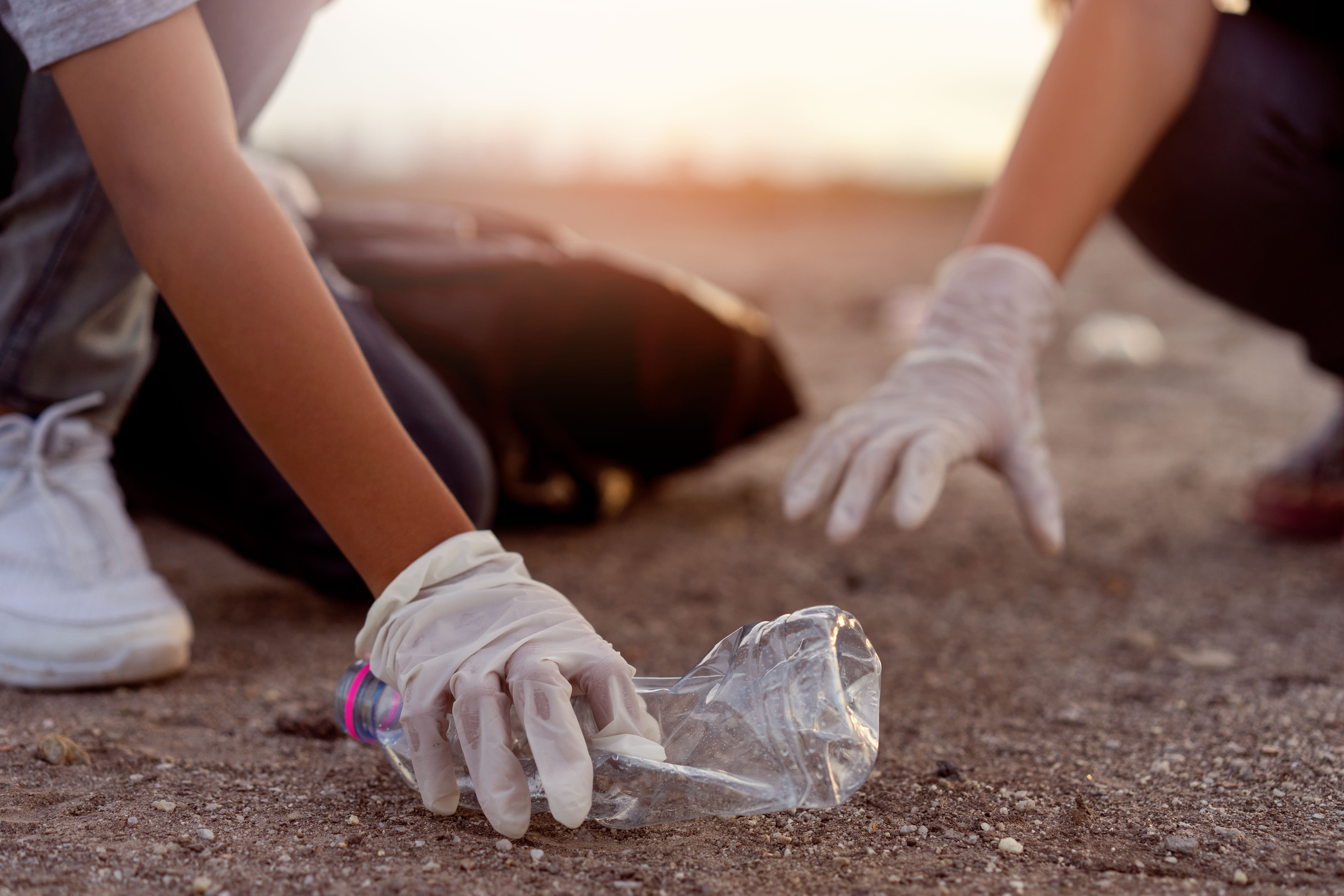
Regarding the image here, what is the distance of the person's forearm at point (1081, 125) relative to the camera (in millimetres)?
1369

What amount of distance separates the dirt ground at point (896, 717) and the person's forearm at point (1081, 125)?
55cm

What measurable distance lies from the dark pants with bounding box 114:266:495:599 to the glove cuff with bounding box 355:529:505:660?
1.91 feet

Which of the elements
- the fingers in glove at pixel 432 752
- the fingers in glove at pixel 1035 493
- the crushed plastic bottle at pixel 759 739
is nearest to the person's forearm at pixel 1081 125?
the fingers in glove at pixel 1035 493

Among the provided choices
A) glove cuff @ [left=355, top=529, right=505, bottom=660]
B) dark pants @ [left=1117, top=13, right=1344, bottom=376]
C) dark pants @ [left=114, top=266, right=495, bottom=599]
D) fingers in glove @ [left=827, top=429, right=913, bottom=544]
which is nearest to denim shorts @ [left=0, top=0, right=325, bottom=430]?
dark pants @ [left=114, top=266, right=495, bottom=599]

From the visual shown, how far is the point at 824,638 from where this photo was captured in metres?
0.82

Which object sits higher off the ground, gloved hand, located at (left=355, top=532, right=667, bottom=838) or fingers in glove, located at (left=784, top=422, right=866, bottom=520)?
gloved hand, located at (left=355, top=532, right=667, bottom=838)

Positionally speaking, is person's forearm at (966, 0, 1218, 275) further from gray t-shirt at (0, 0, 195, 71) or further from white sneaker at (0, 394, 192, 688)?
white sneaker at (0, 394, 192, 688)

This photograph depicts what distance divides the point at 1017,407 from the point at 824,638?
645 millimetres

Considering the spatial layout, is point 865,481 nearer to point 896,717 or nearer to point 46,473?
point 896,717

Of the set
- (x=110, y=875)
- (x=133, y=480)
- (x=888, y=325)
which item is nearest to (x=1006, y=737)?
(x=110, y=875)

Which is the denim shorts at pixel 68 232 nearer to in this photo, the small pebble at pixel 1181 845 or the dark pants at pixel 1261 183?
the small pebble at pixel 1181 845

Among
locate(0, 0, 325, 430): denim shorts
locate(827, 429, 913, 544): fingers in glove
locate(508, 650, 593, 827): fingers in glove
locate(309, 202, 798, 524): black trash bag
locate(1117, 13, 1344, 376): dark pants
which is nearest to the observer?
locate(508, 650, 593, 827): fingers in glove

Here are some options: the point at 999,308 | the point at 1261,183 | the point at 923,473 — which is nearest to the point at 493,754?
the point at 923,473

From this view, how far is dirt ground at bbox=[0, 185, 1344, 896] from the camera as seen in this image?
757mm
